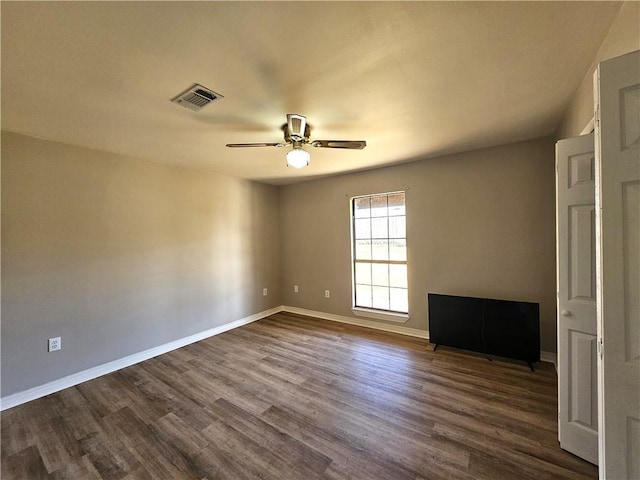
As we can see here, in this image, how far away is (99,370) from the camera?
2729mm

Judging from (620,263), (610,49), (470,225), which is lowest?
(620,263)

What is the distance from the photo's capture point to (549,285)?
2.76m

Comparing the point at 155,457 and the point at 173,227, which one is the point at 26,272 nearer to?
the point at 173,227

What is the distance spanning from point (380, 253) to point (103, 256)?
3.56 meters

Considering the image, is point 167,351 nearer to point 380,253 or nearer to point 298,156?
point 298,156

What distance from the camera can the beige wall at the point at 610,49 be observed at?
1103 mm

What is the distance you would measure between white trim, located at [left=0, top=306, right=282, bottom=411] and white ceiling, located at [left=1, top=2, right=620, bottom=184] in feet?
7.79

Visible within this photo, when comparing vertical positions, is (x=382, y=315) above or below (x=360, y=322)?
above

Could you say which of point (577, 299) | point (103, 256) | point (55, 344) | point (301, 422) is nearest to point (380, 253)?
point (577, 299)

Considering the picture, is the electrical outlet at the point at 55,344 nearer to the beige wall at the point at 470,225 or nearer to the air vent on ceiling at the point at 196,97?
the air vent on ceiling at the point at 196,97

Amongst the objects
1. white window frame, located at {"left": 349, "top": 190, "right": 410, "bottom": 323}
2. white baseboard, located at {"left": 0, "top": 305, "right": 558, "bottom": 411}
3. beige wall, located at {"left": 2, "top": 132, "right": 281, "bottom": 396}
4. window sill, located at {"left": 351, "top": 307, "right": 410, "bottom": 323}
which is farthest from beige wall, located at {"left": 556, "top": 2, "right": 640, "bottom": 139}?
beige wall, located at {"left": 2, "top": 132, "right": 281, "bottom": 396}

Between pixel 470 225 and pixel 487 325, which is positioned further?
pixel 470 225

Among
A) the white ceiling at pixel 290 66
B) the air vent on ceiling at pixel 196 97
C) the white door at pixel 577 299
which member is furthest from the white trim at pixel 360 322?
the air vent on ceiling at pixel 196 97

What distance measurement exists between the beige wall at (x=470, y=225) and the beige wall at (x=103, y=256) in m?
1.83
